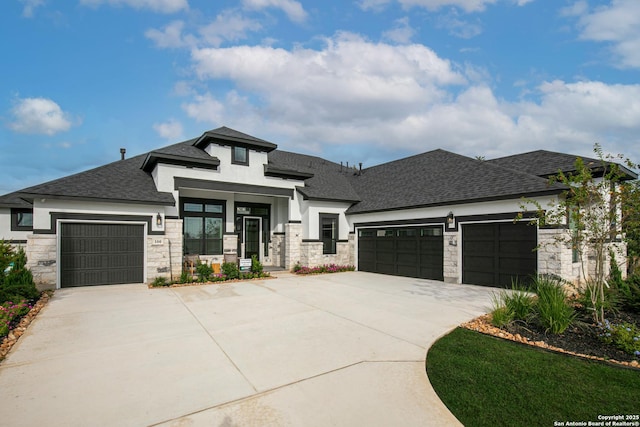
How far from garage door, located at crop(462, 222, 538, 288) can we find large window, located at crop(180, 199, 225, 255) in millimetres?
11053

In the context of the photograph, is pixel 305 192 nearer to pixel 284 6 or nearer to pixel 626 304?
pixel 284 6

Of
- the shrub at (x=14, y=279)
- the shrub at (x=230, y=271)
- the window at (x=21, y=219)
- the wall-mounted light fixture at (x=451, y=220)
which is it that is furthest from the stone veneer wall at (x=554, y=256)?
the window at (x=21, y=219)

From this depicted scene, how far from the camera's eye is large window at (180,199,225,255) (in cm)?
1486

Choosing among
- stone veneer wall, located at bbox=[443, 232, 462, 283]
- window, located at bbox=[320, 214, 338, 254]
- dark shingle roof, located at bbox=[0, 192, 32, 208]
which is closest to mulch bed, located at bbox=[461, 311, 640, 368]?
stone veneer wall, located at bbox=[443, 232, 462, 283]

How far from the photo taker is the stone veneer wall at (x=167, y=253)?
12.2m

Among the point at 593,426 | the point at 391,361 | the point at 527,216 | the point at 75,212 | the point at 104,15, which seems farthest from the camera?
the point at 75,212

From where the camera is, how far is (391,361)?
184 inches

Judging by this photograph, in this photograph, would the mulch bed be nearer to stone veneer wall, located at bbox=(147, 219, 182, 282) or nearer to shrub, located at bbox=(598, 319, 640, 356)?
shrub, located at bbox=(598, 319, 640, 356)

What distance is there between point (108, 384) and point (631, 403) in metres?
6.15

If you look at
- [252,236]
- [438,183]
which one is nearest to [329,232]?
[252,236]

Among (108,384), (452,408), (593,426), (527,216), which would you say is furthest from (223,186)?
(593,426)

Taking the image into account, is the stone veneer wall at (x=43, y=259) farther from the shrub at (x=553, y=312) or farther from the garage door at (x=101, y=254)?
the shrub at (x=553, y=312)

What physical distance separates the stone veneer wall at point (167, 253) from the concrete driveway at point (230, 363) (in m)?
3.26

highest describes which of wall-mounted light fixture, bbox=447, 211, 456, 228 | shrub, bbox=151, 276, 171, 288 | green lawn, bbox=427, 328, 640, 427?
wall-mounted light fixture, bbox=447, 211, 456, 228
